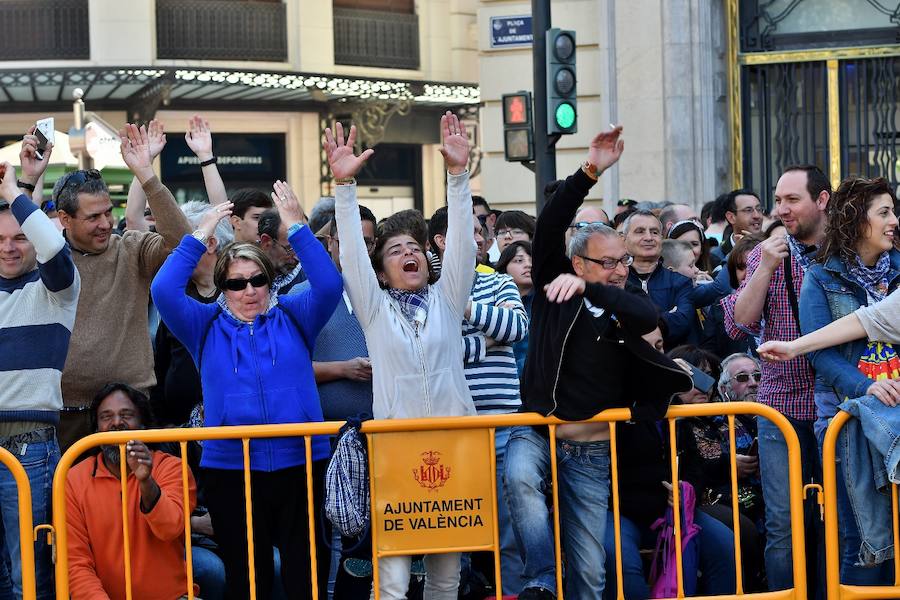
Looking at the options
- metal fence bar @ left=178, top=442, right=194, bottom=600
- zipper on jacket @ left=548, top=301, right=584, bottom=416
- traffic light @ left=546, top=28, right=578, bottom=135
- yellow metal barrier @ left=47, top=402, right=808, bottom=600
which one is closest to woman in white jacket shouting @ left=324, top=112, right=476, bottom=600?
yellow metal barrier @ left=47, top=402, right=808, bottom=600

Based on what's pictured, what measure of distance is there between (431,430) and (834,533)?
1.76 metres

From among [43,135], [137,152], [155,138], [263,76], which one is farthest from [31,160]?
[263,76]

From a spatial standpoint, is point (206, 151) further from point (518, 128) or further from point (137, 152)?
point (518, 128)

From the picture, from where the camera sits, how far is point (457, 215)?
6.12 meters

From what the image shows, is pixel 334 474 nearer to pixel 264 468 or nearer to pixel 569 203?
pixel 264 468

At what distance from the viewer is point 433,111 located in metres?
28.0

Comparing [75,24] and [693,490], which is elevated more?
[75,24]

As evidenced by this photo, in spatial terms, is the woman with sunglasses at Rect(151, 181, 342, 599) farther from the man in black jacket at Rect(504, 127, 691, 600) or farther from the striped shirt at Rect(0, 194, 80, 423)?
the man in black jacket at Rect(504, 127, 691, 600)

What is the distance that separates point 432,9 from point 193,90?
5.11m

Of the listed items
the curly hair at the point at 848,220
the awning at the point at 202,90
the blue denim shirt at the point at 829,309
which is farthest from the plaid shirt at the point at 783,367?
the awning at the point at 202,90

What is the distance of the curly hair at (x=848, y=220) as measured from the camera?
250 inches

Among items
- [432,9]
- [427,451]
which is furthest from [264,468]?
[432,9]

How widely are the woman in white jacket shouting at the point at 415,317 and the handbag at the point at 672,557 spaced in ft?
3.07

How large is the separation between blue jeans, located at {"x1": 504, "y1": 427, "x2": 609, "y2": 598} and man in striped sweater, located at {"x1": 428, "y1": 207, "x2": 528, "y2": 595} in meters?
0.31
